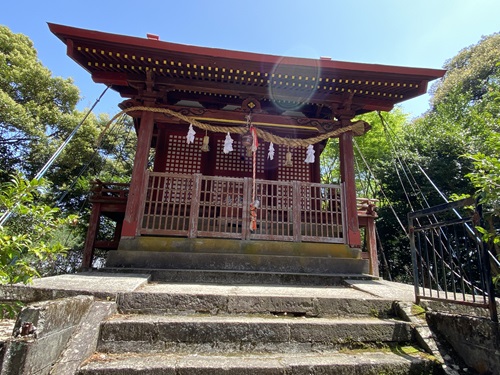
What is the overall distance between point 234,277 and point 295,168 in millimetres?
4548

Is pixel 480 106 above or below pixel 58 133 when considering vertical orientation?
above

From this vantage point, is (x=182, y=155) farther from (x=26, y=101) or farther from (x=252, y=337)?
(x=26, y=101)

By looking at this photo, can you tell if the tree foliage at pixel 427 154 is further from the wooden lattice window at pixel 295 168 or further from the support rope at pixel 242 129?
the support rope at pixel 242 129

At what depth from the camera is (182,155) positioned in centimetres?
812

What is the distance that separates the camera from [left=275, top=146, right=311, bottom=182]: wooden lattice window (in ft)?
27.4

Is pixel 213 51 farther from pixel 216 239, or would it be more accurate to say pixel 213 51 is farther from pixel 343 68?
pixel 216 239

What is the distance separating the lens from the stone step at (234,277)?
4605 millimetres

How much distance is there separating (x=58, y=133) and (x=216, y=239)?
14273 millimetres

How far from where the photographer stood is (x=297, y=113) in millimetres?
8109

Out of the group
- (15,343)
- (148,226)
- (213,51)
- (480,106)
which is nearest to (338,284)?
(148,226)

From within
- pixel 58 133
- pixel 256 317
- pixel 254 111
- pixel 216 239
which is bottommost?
pixel 256 317

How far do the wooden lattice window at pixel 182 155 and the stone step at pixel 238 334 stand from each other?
5492 millimetres

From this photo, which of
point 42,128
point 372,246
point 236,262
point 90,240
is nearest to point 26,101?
point 42,128

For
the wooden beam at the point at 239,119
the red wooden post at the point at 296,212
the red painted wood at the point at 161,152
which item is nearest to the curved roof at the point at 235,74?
the wooden beam at the point at 239,119
